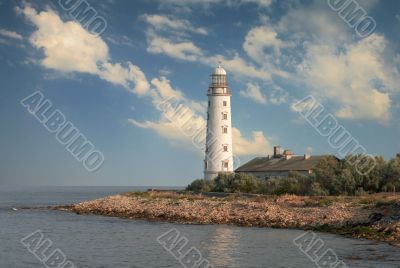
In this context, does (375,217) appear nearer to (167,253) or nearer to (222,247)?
(222,247)

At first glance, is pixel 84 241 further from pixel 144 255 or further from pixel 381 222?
pixel 381 222

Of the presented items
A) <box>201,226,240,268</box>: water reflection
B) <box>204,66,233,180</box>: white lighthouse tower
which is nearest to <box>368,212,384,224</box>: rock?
<box>201,226,240,268</box>: water reflection

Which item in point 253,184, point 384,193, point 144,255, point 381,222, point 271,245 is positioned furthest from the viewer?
point 253,184

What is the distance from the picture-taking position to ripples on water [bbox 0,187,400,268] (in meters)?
23.4

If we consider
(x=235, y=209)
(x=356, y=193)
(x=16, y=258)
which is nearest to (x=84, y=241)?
(x=16, y=258)

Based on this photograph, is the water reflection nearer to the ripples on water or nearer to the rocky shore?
the ripples on water

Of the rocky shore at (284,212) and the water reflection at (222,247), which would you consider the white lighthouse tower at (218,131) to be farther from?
the water reflection at (222,247)

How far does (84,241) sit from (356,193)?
23.8 metres

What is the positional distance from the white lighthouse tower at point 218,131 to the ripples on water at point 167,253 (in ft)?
66.6

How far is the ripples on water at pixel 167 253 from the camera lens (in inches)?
922

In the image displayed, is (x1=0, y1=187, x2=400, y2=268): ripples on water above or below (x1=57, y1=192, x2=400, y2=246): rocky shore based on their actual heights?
below

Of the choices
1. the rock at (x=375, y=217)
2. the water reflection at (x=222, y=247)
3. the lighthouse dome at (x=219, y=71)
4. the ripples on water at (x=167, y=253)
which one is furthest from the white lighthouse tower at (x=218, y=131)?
the rock at (x=375, y=217)

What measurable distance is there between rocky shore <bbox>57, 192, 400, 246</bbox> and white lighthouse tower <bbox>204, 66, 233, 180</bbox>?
22.8 ft

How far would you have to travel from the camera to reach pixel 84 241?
30891 millimetres
